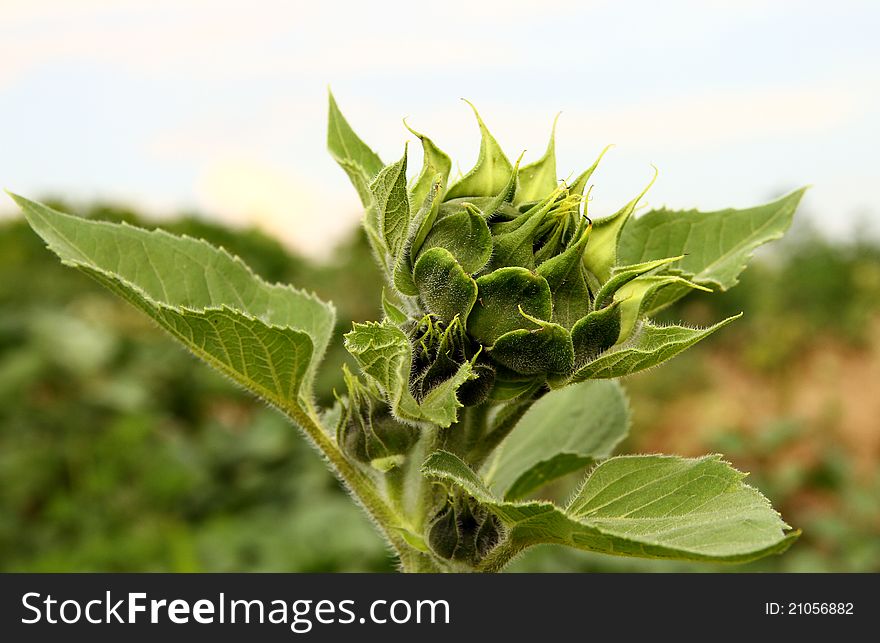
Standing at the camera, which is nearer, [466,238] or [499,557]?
[466,238]

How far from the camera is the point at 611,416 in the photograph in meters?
2.18

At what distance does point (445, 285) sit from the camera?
151cm

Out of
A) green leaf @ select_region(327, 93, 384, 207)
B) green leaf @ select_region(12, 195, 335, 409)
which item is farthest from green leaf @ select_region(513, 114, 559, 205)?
green leaf @ select_region(12, 195, 335, 409)

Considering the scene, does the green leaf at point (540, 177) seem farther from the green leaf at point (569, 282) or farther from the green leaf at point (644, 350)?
the green leaf at point (644, 350)

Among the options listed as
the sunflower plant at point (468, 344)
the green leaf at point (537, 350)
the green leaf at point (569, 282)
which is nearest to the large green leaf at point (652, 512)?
the sunflower plant at point (468, 344)

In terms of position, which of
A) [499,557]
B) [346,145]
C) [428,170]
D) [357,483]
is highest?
[346,145]

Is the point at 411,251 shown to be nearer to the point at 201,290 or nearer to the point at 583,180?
the point at 583,180

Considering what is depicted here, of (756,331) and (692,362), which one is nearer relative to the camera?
(692,362)

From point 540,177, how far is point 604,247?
0.63ft

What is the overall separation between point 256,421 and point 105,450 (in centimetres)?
158

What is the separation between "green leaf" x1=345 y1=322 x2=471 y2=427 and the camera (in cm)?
144

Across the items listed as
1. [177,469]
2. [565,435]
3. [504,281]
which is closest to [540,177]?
[504,281]
